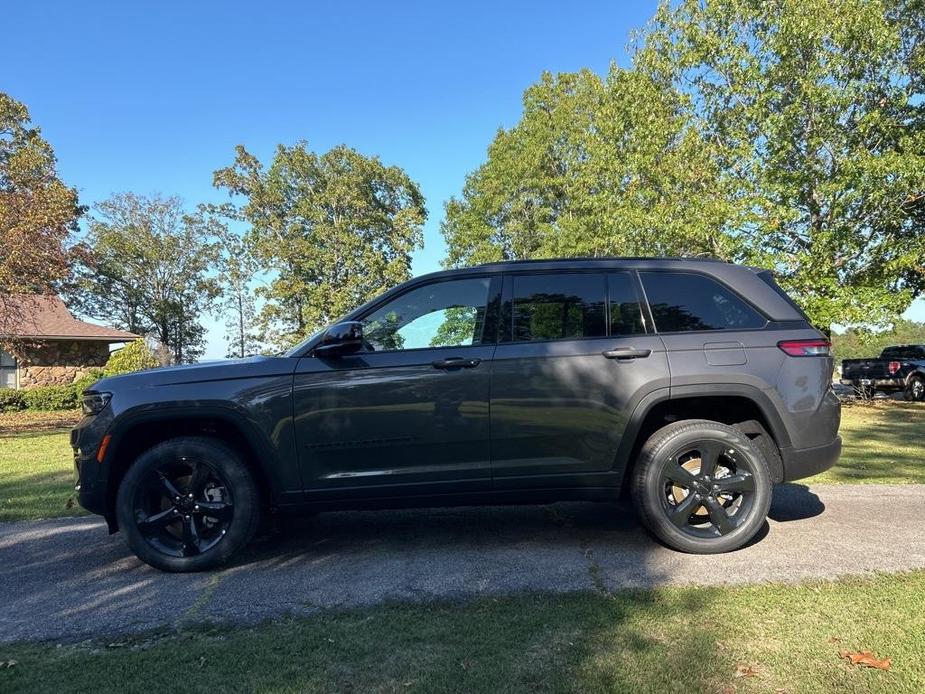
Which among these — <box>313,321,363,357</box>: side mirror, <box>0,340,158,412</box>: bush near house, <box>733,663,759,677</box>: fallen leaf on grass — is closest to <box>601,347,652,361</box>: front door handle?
<box>313,321,363,357</box>: side mirror

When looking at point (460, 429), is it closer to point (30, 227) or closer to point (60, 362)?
point (30, 227)

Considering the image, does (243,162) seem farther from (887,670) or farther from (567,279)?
(887,670)

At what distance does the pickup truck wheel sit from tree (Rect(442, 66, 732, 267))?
28.0 ft

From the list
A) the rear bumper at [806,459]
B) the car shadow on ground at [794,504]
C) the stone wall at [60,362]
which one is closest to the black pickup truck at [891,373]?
the car shadow on ground at [794,504]

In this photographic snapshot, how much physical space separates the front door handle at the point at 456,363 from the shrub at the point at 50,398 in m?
20.3

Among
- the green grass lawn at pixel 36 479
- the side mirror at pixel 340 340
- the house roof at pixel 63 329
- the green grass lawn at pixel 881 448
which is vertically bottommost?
the green grass lawn at pixel 881 448

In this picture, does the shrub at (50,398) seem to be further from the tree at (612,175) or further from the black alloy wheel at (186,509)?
the black alloy wheel at (186,509)

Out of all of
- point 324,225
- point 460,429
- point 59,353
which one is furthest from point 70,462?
point 324,225

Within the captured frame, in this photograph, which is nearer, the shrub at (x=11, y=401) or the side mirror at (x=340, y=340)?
the side mirror at (x=340, y=340)

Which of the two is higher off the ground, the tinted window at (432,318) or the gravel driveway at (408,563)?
the tinted window at (432,318)

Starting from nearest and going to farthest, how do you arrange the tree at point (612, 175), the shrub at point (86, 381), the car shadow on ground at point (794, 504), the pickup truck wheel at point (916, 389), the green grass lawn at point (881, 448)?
1. the car shadow on ground at point (794, 504)
2. the green grass lawn at point (881, 448)
3. the tree at point (612, 175)
4. the pickup truck wheel at point (916, 389)
5. the shrub at point (86, 381)

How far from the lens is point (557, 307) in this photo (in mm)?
4141

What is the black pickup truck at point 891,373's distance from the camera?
60.0ft

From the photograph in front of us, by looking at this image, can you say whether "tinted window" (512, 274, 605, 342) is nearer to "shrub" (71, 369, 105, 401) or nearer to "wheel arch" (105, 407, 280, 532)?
"wheel arch" (105, 407, 280, 532)
